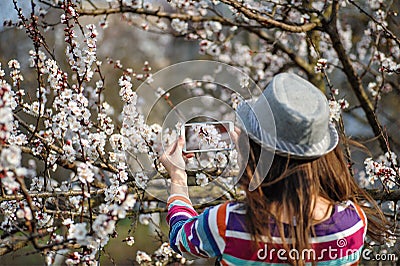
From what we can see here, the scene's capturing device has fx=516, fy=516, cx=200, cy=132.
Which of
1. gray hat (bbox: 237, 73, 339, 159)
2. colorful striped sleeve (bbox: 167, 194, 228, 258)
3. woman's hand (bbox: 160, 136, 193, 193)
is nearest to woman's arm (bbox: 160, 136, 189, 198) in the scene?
woman's hand (bbox: 160, 136, 193, 193)

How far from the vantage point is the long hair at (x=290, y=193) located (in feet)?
4.20

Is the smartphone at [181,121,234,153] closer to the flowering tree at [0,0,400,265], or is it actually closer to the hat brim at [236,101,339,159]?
the flowering tree at [0,0,400,265]

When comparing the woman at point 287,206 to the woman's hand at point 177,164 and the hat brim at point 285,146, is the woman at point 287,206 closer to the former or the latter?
the hat brim at point 285,146

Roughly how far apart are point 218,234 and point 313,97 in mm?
427

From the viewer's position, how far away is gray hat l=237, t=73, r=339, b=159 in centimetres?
129

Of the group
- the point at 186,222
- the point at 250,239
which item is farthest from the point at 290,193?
the point at 186,222

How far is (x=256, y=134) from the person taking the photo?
52.1 inches

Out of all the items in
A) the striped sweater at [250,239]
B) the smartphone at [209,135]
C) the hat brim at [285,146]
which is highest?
the smartphone at [209,135]

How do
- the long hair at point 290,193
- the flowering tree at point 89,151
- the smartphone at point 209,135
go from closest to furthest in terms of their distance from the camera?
the long hair at point 290,193
the flowering tree at point 89,151
the smartphone at point 209,135

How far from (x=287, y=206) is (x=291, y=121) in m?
0.22

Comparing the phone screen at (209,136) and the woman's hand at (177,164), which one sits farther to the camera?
the phone screen at (209,136)

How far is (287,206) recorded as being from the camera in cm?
130

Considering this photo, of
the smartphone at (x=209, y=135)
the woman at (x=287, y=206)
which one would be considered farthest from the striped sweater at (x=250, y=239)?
the smartphone at (x=209, y=135)

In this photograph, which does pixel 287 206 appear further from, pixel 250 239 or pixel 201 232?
pixel 201 232
